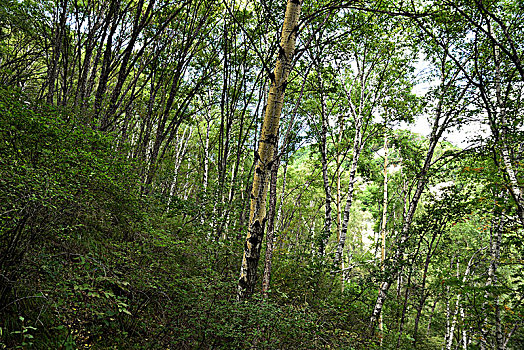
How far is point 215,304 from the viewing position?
137 inches

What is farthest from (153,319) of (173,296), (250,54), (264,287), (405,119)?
(405,119)

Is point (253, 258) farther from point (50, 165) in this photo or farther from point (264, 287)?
point (50, 165)

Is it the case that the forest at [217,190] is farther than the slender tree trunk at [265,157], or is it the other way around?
the slender tree trunk at [265,157]

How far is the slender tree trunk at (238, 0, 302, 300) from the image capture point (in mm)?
3361

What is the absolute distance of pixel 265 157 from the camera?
3406 mm

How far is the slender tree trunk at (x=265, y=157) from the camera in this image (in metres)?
3.36

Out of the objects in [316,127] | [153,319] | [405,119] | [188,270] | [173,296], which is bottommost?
[153,319]

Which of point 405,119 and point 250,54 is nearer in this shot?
point 250,54

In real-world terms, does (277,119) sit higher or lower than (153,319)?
higher

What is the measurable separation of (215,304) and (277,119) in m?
2.45

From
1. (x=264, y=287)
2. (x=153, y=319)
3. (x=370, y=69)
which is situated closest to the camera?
(x=153, y=319)

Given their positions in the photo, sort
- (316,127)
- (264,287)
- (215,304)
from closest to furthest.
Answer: (215,304) < (264,287) < (316,127)

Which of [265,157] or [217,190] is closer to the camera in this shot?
[265,157]

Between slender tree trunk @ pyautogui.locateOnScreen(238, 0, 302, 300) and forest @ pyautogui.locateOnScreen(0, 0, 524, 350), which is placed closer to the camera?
forest @ pyautogui.locateOnScreen(0, 0, 524, 350)
